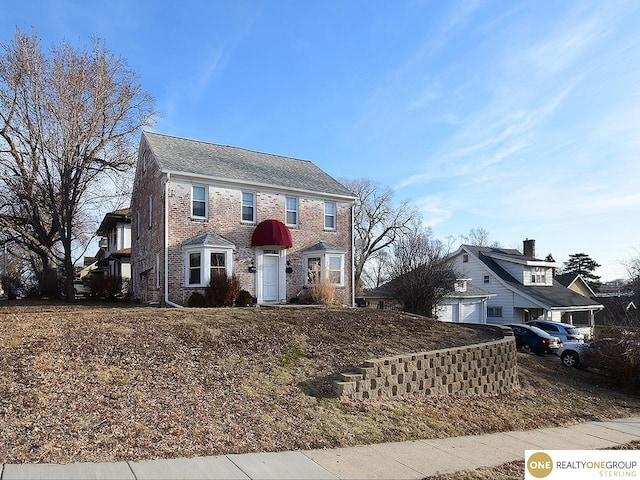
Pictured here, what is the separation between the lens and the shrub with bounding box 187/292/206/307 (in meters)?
18.5

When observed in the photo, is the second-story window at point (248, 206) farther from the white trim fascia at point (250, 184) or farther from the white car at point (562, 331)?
the white car at point (562, 331)

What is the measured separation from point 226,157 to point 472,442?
18.4 m

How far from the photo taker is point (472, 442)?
312 inches

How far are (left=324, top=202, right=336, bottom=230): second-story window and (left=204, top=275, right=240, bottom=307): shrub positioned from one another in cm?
694

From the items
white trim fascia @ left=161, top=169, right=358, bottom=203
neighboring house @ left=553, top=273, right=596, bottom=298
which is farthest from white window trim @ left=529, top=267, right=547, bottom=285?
white trim fascia @ left=161, top=169, right=358, bottom=203

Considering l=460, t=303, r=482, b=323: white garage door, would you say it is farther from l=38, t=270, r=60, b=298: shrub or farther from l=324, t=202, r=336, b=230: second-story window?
l=38, t=270, r=60, b=298: shrub

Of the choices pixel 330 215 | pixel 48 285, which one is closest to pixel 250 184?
pixel 330 215

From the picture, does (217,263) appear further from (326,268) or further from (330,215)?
(330,215)

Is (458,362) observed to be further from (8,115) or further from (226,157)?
(8,115)

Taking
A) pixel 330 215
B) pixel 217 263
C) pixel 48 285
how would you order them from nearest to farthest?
pixel 217 263 < pixel 330 215 < pixel 48 285

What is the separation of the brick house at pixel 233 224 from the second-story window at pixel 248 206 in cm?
4

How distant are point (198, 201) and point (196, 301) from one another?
430cm

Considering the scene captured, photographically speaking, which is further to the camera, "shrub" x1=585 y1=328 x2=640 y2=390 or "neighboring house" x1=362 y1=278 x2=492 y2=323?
"neighboring house" x1=362 y1=278 x2=492 y2=323

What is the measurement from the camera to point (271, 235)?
20.8m
